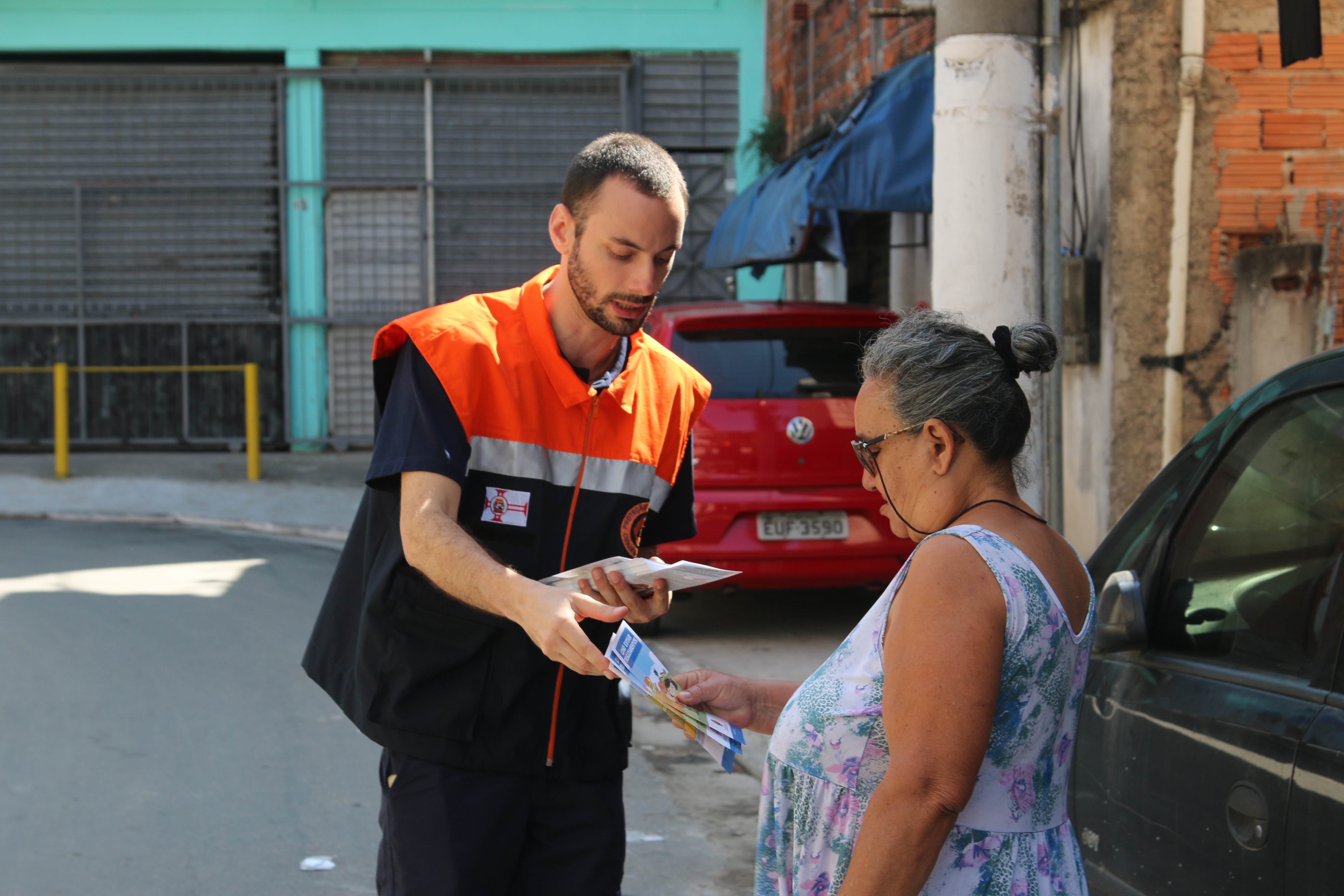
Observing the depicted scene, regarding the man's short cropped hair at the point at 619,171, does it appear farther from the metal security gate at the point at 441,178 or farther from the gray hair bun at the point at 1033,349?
the metal security gate at the point at 441,178

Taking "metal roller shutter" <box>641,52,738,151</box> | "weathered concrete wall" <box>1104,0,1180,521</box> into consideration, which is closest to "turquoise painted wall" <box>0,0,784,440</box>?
"metal roller shutter" <box>641,52,738,151</box>

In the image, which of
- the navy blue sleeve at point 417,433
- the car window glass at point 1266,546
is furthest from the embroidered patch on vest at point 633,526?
the car window glass at point 1266,546

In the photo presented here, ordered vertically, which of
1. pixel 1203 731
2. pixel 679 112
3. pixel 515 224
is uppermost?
pixel 679 112

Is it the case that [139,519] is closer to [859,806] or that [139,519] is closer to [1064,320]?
[1064,320]

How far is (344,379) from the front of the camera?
15.3m

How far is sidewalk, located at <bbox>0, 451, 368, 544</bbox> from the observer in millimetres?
11266

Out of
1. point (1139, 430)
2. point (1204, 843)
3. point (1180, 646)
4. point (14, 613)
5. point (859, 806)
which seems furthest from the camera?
point (14, 613)

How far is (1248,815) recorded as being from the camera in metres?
2.15

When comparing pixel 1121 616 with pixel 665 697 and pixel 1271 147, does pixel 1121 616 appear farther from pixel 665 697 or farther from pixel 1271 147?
pixel 1271 147

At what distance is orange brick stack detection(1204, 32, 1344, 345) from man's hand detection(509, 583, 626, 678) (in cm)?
534

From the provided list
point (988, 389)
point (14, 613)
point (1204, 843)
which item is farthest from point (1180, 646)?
point (14, 613)

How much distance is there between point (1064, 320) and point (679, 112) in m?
9.72

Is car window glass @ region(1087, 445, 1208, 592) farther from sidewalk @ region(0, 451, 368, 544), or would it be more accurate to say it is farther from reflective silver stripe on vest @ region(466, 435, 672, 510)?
sidewalk @ region(0, 451, 368, 544)

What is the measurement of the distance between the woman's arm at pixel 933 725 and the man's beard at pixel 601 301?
2.85 feet
